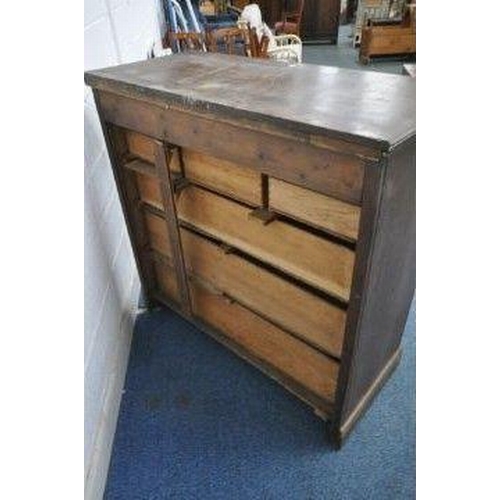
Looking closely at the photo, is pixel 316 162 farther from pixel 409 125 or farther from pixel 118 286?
pixel 118 286

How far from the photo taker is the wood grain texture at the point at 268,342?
116 cm

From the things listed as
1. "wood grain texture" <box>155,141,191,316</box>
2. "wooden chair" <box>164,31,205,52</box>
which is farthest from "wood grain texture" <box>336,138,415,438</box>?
"wooden chair" <box>164,31,205,52</box>

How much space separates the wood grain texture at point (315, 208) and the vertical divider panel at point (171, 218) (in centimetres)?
35

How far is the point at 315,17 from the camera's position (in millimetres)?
7066

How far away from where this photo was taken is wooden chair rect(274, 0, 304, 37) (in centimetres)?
621

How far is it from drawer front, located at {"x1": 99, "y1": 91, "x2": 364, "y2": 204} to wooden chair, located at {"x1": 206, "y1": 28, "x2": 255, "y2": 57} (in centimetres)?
274

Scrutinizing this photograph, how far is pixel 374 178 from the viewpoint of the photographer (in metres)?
0.70

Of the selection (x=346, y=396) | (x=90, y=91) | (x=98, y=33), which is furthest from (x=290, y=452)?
(x=98, y=33)

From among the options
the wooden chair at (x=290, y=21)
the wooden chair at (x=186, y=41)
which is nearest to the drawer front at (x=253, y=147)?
the wooden chair at (x=186, y=41)

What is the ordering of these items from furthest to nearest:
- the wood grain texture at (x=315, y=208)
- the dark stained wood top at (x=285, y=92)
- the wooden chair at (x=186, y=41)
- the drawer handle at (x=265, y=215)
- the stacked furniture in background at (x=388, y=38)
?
1. the stacked furniture in background at (x=388, y=38)
2. the wooden chair at (x=186, y=41)
3. the drawer handle at (x=265, y=215)
4. the wood grain texture at (x=315, y=208)
5. the dark stained wood top at (x=285, y=92)

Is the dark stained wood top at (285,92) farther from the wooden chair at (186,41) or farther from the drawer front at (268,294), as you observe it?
Answer: the wooden chair at (186,41)

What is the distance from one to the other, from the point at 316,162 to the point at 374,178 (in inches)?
4.9

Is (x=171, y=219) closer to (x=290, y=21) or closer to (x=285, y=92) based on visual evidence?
(x=285, y=92)

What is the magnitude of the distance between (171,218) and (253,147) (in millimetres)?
482
